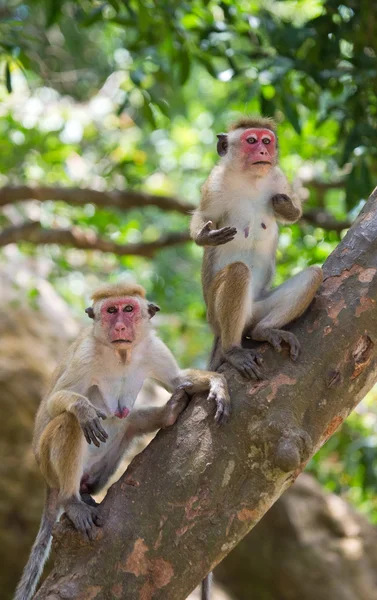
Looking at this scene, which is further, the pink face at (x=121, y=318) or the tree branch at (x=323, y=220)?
the tree branch at (x=323, y=220)

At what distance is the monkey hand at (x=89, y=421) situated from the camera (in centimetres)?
399

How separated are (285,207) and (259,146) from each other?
484 mm

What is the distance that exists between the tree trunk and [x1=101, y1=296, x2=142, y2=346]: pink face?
15.9ft

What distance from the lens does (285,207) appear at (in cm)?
498

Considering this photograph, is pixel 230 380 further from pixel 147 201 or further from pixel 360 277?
pixel 147 201

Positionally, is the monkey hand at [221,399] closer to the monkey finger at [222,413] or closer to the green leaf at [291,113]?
the monkey finger at [222,413]

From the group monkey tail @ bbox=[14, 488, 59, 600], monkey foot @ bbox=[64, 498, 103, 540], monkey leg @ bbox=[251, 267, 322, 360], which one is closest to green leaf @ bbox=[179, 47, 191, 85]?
monkey leg @ bbox=[251, 267, 322, 360]

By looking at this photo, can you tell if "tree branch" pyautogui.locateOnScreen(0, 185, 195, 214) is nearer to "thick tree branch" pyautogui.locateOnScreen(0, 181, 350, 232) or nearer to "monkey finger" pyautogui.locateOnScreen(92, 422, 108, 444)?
"thick tree branch" pyautogui.locateOnScreen(0, 181, 350, 232)

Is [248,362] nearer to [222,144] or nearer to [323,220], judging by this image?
[222,144]

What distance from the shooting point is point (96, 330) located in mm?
4707

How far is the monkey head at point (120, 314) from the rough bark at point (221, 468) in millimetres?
854

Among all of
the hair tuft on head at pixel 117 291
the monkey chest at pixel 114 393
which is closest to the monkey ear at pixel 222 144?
the hair tuft on head at pixel 117 291

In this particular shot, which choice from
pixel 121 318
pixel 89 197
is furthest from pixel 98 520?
pixel 89 197

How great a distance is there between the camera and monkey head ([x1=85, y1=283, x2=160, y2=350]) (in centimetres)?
459
